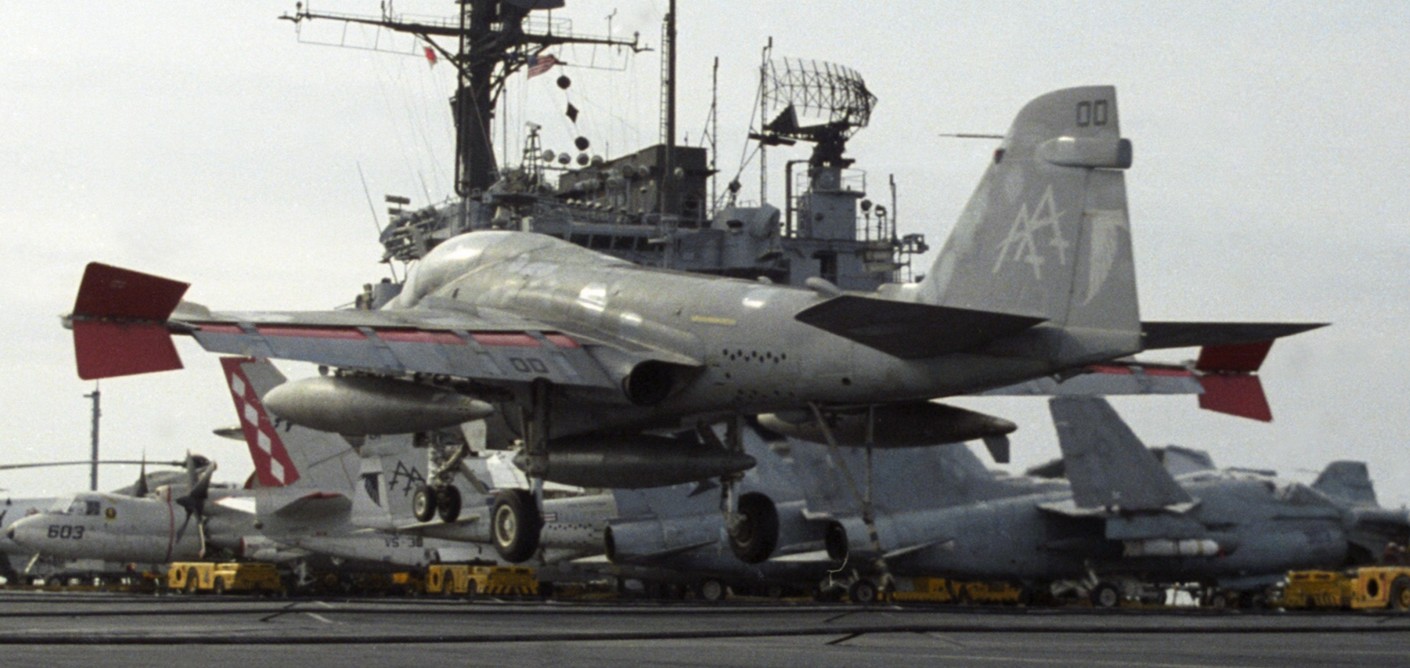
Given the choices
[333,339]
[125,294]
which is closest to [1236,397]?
[333,339]

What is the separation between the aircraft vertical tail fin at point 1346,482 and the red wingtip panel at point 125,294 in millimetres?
30542

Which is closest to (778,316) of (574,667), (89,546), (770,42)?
(574,667)

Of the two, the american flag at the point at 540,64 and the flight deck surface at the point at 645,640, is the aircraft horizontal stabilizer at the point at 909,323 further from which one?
the american flag at the point at 540,64

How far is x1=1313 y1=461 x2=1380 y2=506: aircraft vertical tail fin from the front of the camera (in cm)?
4400

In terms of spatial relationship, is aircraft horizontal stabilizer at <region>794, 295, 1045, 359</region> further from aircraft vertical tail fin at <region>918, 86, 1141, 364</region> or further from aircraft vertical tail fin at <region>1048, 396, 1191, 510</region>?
aircraft vertical tail fin at <region>1048, 396, 1191, 510</region>

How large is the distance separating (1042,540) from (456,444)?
1642 centimetres

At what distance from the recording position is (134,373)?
2245cm

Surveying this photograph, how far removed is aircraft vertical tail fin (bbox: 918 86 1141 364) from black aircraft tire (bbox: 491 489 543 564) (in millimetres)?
7119

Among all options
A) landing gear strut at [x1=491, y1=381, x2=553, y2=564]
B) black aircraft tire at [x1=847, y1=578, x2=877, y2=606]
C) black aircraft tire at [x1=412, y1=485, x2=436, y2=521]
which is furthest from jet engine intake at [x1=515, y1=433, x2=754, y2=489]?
black aircraft tire at [x1=847, y1=578, x2=877, y2=606]

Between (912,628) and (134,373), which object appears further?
(134,373)

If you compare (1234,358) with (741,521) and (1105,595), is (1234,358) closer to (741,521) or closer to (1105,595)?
(741,521)

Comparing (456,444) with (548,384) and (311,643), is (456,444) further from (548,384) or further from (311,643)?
(311,643)

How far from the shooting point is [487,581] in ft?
139

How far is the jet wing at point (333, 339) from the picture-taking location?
890 inches
